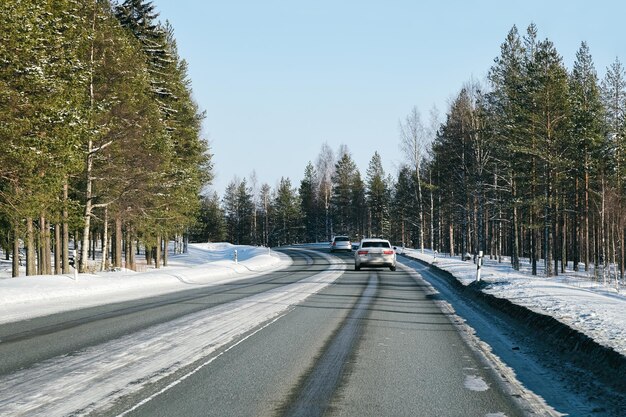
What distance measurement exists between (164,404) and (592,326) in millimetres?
6753

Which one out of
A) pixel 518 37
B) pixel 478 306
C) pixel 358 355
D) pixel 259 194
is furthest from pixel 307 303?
pixel 259 194

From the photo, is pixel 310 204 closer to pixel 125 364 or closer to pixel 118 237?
pixel 118 237

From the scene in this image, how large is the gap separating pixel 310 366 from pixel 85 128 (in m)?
14.2

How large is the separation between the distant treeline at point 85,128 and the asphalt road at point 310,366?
718cm

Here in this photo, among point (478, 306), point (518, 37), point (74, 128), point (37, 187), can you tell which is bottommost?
point (478, 306)

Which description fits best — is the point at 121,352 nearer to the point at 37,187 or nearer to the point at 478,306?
the point at 478,306

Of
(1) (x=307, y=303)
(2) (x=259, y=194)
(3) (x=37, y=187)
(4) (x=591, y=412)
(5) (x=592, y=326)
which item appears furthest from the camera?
(2) (x=259, y=194)

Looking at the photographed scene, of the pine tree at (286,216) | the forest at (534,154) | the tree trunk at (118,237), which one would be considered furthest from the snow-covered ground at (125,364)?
the pine tree at (286,216)

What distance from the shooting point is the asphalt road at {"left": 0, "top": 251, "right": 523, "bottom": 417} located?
4.88 m

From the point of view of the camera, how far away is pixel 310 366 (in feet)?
21.5

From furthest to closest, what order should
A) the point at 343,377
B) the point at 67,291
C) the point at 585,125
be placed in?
1. the point at 585,125
2. the point at 67,291
3. the point at 343,377

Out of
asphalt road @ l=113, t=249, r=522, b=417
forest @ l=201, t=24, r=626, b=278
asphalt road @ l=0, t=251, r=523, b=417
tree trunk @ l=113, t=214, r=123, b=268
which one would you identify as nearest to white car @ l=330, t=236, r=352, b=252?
forest @ l=201, t=24, r=626, b=278

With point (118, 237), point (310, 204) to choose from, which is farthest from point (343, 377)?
point (310, 204)

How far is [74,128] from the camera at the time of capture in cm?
1709
